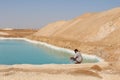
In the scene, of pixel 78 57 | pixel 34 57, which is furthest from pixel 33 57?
pixel 78 57

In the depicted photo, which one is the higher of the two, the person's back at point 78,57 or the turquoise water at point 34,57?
the turquoise water at point 34,57

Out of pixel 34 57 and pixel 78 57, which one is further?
pixel 34 57

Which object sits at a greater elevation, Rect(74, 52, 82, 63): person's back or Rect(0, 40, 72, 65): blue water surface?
Rect(0, 40, 72, 65): blue water surface

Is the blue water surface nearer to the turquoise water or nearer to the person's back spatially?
the turquoise water

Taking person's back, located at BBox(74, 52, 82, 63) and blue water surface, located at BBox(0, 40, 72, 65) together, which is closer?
person's back, located at BBox(74, 52, 82, 63)

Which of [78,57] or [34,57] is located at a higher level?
[34,57]

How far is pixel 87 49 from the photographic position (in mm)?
46281

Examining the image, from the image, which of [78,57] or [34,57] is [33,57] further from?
[78,57]

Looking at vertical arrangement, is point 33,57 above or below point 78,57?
above

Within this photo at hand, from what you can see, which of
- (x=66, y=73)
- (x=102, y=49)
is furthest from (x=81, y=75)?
(x=102, y=49)

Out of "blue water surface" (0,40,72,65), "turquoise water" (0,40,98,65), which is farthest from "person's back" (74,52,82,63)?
"blue water surface" (0,40,72,65)

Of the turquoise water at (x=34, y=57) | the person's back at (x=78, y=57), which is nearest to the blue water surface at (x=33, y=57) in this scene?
the turquoise water at (x=34, y=57)

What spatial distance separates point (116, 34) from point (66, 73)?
32877 millimetres

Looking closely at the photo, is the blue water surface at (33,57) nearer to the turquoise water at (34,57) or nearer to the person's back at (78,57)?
the turquoise water at (34,57)
